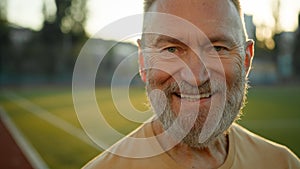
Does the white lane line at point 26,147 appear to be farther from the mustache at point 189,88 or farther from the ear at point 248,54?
the mustache at point 189,88

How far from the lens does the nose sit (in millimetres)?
1560

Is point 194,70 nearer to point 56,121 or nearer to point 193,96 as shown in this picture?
point 193,96

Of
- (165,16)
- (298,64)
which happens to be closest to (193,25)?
(165,16)

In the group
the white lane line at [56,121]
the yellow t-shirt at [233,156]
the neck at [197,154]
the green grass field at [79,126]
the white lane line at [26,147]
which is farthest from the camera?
the white lane line at [56,121]

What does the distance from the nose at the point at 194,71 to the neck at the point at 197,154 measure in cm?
33

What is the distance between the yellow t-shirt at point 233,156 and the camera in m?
1.66

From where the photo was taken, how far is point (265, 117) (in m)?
18.0

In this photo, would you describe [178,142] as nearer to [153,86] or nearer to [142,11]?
[153,86]

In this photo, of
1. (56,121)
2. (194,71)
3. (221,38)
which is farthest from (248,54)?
(56,121)

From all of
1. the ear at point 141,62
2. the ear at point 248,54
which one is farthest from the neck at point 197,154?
the ear at point 248,54

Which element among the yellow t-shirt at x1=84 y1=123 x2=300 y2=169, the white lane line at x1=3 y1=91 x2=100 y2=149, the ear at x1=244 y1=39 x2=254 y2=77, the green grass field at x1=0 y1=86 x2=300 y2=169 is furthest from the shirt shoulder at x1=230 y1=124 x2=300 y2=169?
the white lane line at x1=3 y1=91 x2=100 y2=149

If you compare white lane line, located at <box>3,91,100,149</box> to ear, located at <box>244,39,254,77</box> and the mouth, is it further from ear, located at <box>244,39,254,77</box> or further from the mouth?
the mouth

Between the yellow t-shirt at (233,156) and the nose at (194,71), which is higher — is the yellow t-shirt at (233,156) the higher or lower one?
the lower one

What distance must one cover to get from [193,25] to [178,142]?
466mm
